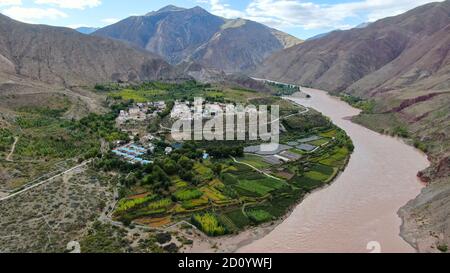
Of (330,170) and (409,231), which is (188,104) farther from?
(409,231)

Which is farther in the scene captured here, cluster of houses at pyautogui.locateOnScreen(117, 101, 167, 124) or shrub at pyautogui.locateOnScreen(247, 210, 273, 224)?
cluster of houses at pyautogui.locateOnScreen(117, 101, 167, 124)

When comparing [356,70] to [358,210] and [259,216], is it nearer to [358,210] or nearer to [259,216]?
[358,210]

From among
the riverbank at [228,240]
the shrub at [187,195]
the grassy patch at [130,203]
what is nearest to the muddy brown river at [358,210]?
the riverbank at [228,240]

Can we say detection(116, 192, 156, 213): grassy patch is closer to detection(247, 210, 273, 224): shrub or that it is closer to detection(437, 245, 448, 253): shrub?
detection(247, 210, 273, 224): shrub

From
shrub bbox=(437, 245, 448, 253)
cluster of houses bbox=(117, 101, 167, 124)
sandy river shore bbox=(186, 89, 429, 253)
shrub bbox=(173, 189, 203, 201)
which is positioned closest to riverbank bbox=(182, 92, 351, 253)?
sandy river shore bbox=(186, 89, 429, 253)

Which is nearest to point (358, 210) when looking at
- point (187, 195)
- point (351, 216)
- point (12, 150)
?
point (351, 216)
